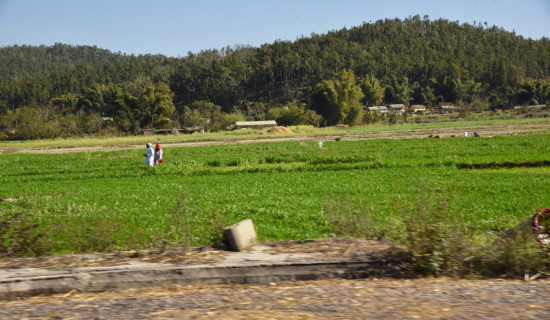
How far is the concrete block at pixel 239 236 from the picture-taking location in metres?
6.59

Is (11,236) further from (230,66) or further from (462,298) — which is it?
(230,66)

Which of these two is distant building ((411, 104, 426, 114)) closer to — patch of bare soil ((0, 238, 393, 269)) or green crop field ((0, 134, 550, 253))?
green crop field ((0, 134, 550, 253))

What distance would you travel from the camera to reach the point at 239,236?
665 centimetres

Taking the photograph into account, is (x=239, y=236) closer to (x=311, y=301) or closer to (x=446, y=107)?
(x=311, y=301)

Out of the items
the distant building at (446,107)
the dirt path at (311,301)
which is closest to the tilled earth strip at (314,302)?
the dirt path at (311,301)

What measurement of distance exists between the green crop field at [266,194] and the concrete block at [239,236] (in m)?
0.50

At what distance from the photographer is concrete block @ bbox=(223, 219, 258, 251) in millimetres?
6594

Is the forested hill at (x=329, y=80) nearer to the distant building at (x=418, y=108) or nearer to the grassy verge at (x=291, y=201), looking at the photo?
the distant building at (x=418, y=108)

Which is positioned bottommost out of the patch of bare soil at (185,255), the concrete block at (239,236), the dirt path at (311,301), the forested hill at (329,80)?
the dirt path at (311,301)

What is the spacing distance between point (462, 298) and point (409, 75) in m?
177

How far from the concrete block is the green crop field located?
1.64 feet

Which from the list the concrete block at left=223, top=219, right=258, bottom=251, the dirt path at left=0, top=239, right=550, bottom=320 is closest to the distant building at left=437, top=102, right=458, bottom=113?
the concrete block at left=223, top=219, right=258, bottom=251

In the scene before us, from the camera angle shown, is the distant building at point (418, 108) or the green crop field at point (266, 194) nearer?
the green crop field at point (266, 194)

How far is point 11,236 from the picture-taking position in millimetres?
A: 7180
